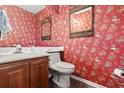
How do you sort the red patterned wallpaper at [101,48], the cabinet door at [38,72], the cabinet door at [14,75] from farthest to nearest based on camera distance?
the red patterned wallpaper at [101,48] → the cabinet door at [38,72] → the cabinet door at [14,75]

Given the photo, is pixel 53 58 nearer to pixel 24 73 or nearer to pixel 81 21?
pixel 81 21

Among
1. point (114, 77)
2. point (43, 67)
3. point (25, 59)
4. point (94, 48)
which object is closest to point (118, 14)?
point (94, 48)

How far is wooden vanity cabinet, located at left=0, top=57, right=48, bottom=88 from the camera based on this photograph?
1.18m

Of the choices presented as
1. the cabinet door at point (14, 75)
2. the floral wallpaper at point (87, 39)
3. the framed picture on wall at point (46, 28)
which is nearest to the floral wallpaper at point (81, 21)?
the floral wallpaper at point (87, 39)

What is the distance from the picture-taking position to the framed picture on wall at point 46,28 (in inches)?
121

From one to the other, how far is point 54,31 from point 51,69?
103 cm

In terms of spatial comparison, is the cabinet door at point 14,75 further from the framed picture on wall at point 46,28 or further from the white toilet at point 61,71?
the framed picture on wall at point 46,28

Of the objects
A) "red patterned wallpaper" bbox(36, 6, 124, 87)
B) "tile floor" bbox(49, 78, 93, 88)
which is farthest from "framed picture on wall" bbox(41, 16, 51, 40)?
"tile floor" bbox(49, 78, 93, 88)

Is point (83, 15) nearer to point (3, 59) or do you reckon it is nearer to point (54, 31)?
point (54, 31)

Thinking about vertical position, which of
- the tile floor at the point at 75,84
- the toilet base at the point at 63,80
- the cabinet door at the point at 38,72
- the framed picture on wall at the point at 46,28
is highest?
the framed picture on wall at the point at 46,28

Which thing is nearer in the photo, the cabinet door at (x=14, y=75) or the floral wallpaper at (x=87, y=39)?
the cabinet door at (x=14, y=75)

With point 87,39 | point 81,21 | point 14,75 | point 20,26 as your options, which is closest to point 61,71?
point 87,39

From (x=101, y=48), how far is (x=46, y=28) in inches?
67.5

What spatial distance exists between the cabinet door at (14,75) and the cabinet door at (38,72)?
0.08 m
